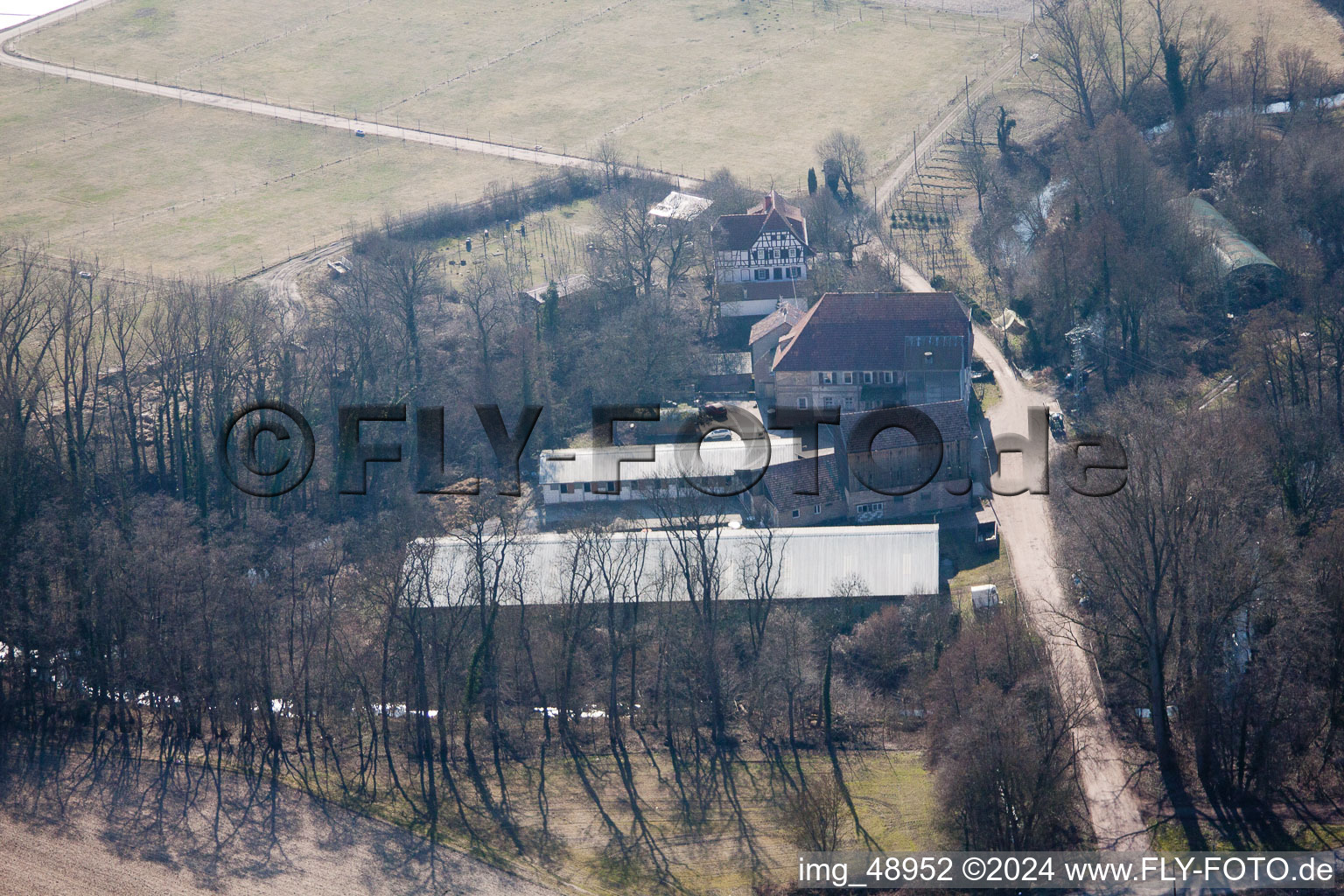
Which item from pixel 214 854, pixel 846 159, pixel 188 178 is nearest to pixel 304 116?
pixel 188 178

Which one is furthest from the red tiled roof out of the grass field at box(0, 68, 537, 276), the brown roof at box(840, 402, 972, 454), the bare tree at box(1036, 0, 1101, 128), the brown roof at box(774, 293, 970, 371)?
the bare tree at box(1036, 0, 1101, 128)

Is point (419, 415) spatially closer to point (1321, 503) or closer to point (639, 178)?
point (639, 178)

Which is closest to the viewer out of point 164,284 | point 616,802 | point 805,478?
point 616,802

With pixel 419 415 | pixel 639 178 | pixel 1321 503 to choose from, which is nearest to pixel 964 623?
pixel 1321 503

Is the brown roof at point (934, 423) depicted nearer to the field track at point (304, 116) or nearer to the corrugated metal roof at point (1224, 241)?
the corrugated metal roof at point (1224, 241)

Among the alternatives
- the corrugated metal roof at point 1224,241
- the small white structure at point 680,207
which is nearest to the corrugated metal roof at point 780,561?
the corrugated metal roof at point 1224,241

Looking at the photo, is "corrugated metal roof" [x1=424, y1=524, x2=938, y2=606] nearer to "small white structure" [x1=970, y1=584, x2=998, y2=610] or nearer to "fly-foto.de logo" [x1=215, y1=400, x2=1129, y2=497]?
"small white structure" [x1=970, y1=584, x2=998, y2=610]

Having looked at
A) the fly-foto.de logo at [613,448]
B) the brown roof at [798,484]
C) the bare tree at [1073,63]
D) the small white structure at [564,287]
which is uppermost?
the bare tree at [1073,63]

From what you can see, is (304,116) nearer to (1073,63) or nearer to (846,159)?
(846,159)
